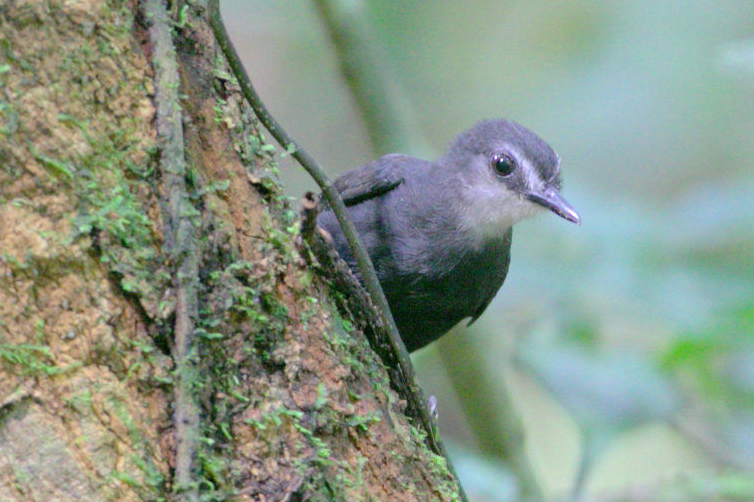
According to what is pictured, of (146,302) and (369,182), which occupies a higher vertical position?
(369,182)

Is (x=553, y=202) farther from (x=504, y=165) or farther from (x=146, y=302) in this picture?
(x=146, y=302)

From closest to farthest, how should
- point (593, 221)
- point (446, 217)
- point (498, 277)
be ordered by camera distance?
point (446, 217) → point (498, 277) → point (593, 221)

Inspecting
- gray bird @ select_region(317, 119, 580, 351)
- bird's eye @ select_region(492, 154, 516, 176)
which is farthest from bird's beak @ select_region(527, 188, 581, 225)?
bird's eye @ select_region(492, 154, 516, 176)

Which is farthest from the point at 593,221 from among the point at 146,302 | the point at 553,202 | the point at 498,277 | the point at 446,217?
the point at 146,302

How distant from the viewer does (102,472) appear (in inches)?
67.4

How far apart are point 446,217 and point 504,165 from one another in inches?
16.1

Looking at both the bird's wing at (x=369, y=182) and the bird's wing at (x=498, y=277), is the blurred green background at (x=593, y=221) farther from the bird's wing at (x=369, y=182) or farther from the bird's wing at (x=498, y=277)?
the bird's wing at (x=369, y=182)

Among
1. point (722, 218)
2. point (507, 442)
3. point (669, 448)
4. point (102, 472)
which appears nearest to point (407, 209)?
point (722, 218)

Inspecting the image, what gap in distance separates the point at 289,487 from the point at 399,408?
45 centimetres

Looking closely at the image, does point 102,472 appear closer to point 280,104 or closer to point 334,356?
point 334,356

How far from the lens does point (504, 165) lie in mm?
3912

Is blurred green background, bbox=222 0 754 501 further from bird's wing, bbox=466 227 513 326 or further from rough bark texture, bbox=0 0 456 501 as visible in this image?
rough bark texture, bbox=0 0 456 501

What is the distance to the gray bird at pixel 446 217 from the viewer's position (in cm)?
356

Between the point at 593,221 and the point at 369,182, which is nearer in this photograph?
the point at 369,182
